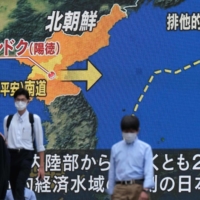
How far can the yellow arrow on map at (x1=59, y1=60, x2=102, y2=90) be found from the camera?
9.95m

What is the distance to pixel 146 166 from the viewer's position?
6.76 m

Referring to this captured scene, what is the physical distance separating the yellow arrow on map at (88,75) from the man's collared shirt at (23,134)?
73.5 inches

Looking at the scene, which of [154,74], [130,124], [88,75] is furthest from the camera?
[88,75]

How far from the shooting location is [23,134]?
8180mm

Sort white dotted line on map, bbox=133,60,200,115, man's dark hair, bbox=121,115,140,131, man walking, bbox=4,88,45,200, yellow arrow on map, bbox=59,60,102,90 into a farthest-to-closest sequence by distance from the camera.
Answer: yellow arrow on map, bbox=59,60,102,90, white dotted line on map, bbox=133,60,200,115, man walking, bbox=4,88,45,200, man's dark hair, bbox=121,115,140,131

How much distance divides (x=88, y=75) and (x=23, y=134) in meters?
2.07

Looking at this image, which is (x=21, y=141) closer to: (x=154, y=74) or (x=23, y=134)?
(x=23, y=134)

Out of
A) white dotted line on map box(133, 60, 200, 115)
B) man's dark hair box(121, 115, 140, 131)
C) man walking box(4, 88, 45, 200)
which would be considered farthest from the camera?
white dotted line on map box(133, 60, 200, 115)

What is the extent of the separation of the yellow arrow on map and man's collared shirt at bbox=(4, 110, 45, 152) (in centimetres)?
187

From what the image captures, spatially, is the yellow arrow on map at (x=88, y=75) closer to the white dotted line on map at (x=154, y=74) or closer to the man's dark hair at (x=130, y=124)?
the white dotted line on map at (x=154, y=74)

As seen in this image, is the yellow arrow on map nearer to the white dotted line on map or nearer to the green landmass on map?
the green landmass on map

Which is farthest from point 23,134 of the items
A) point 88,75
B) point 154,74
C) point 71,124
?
point 154,74

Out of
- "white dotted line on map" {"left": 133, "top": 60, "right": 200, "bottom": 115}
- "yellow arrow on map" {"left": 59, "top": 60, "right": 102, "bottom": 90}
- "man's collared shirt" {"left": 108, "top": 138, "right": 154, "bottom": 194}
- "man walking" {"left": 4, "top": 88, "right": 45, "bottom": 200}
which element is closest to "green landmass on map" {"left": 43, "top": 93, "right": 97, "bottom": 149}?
"yellow arrow on map" {"left": 59, "top": 60, "right": 102, "bottom": 90}

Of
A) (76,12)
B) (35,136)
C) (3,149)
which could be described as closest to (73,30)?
(76,12)
